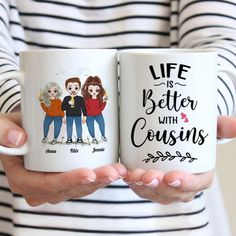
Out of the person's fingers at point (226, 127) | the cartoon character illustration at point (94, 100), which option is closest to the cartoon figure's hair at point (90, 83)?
the cartoon character illustration at point (94, 100)

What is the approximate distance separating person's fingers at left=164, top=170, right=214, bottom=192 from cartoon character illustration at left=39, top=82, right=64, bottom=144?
0.10 m

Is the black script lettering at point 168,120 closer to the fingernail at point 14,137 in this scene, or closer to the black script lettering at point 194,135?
the black script lettering at point 194,135

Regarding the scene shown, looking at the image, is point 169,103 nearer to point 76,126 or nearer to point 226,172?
point 76,126

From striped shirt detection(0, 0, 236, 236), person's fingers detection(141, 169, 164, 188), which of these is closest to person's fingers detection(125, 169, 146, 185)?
person's fingers detection(141, 169, 164, 188)

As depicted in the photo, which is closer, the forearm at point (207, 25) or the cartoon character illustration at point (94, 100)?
the cartoon character illustration at point (94, 100)

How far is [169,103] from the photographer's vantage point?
0.48 m

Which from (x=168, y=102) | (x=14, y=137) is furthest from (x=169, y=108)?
(x=14, y=137)

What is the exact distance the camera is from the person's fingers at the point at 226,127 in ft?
1.78

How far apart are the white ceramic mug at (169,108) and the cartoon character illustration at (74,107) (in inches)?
1.5

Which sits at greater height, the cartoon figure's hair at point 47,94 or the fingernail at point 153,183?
the cartoon figure's hair at point 47,94

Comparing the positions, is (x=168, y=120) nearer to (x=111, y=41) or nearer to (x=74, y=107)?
(x=74, y=107)

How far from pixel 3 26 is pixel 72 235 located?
0.24 metres

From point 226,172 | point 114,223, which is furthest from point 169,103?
point 226,172

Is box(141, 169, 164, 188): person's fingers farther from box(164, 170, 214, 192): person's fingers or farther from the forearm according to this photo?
the forearm
